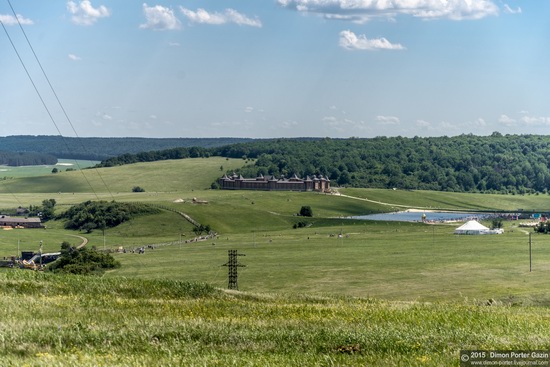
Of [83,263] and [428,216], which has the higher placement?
[83,263]

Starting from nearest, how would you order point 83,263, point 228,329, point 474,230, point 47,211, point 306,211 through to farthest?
1. point 228,329
2. point 83,263
3. point 474,230
4. point 47,211
5. point 306,211

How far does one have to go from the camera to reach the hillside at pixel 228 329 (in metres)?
16.1

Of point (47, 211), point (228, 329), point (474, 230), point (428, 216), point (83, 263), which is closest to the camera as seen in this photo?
point (228, 329)

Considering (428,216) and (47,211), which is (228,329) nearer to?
(47,211)

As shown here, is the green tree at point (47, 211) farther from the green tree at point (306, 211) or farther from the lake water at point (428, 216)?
the lake water at point (428, 216)

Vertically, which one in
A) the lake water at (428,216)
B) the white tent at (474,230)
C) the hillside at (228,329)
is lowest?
the lake water at (428,216)

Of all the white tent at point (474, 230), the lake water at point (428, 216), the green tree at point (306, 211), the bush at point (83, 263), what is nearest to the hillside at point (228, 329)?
the bush at point (83, 263)

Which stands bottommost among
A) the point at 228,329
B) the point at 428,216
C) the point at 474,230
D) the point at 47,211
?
the point at 428,216

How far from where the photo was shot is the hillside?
634 inches

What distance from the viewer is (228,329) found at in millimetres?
19469

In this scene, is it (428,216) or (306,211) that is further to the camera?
(428,216)

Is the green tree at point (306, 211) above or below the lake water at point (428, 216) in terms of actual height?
above

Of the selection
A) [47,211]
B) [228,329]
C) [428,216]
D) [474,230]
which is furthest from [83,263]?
[428,216]

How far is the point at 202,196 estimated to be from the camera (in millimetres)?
182250
